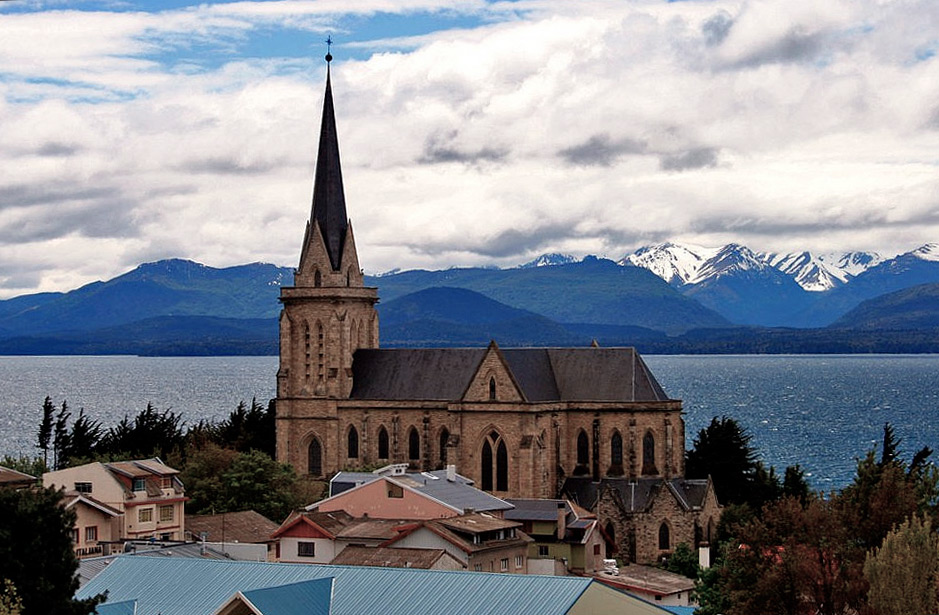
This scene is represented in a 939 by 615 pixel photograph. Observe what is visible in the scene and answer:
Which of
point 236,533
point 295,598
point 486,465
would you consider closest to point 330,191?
point 486,465

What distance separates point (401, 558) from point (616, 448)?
127 ft

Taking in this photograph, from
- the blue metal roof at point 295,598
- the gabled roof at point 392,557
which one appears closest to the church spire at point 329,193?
the gabled roof at point 392,557

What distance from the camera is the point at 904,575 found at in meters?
52.1

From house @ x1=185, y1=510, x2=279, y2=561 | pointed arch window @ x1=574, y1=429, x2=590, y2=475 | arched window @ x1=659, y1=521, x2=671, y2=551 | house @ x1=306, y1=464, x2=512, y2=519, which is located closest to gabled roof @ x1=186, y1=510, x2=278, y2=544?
house @ x1=185, y1=510, x2=279, y2=561

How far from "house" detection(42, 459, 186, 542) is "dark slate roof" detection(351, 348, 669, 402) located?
2568 cm

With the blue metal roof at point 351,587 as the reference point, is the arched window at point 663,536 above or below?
below

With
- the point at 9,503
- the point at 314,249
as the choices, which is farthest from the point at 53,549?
the point at 314,249

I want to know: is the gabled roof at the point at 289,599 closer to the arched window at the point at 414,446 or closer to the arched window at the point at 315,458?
the arched window at the point at 414,446

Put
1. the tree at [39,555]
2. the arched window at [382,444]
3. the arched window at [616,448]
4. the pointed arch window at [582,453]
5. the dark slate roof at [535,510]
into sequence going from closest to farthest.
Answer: the tree at [39,555], the dark slate roof at [535,510], the arched window at [616,448], the pointed arch window at [582,453], the arched window at [382,444]

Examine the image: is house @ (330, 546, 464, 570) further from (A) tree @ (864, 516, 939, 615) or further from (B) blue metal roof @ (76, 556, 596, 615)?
(A) tree @ (864, 516, 939, 615)

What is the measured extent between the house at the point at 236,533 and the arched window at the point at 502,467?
1904cm

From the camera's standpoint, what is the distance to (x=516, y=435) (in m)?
98.1

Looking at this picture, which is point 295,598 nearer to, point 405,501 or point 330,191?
point 405,501

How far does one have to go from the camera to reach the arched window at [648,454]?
3866 inches
